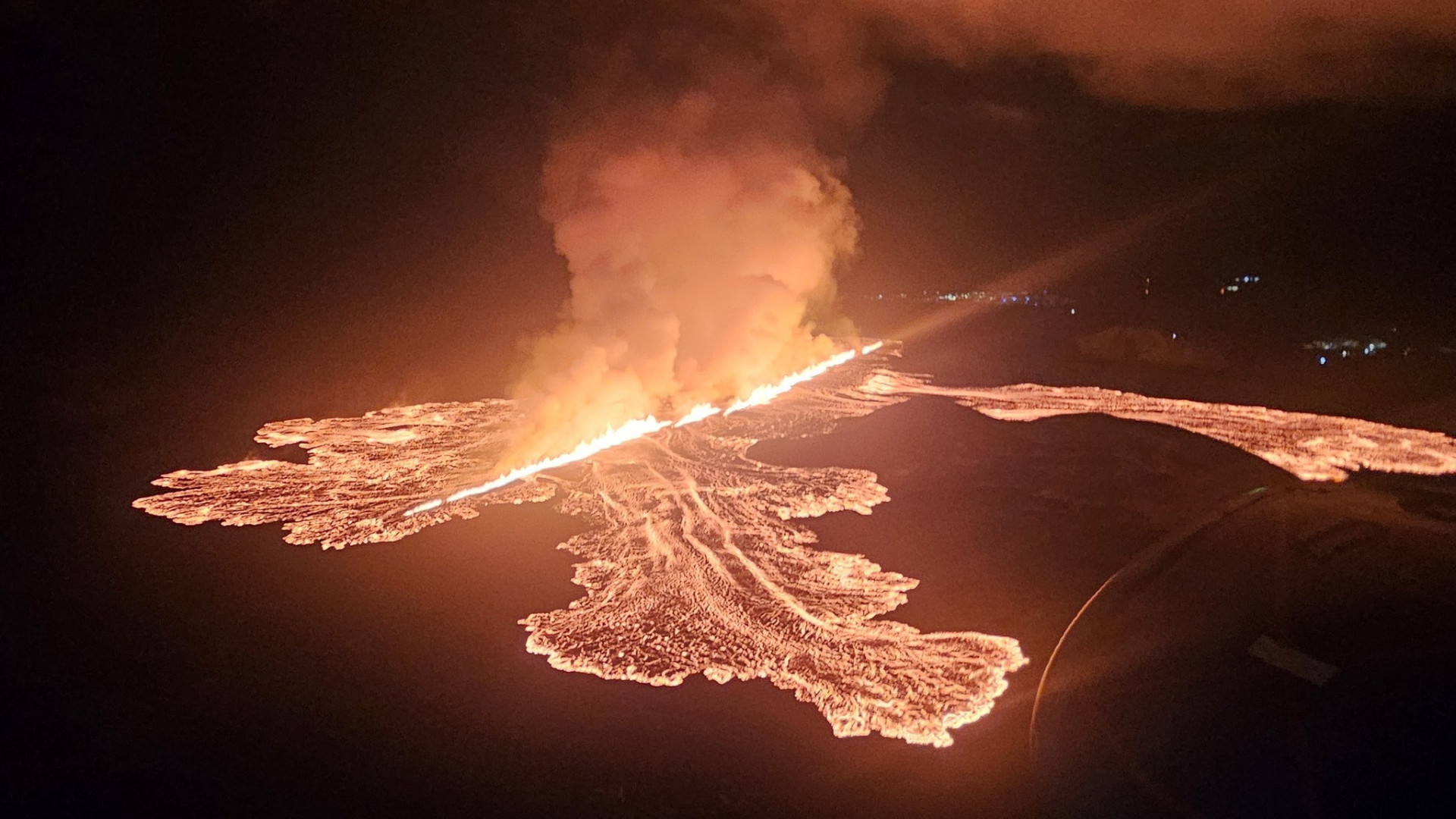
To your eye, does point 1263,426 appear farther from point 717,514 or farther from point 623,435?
point 623,435

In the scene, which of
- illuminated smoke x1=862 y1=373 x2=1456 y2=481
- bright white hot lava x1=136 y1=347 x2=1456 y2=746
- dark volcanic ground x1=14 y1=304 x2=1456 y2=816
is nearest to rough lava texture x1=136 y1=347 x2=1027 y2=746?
bright white hot lava x1=136 y1=347 x2=1456 y2=746

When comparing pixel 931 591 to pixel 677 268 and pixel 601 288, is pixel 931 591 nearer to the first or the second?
pixel 601 288

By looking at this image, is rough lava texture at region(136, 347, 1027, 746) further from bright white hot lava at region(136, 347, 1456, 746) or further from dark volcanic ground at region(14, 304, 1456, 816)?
dark volcanic ground at region(14, 304, 1456, 816)

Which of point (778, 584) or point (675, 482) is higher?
point (675, 482)

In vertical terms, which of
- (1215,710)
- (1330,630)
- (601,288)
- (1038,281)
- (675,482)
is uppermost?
(1038,281)

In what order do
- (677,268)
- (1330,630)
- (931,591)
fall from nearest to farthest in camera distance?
(1330,630) < (931,591) < (677,268)

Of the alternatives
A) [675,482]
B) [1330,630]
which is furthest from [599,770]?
[675,482]
